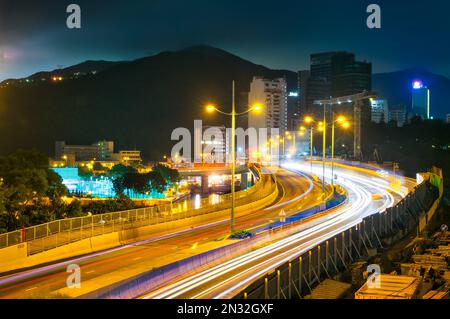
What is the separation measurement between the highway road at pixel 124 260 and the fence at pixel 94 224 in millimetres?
1361

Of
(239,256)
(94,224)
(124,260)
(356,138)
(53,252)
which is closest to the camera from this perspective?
(239,256)

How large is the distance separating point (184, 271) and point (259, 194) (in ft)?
109

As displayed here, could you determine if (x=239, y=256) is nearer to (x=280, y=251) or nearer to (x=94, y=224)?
(x=280, y=251)

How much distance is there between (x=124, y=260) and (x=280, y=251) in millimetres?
6575

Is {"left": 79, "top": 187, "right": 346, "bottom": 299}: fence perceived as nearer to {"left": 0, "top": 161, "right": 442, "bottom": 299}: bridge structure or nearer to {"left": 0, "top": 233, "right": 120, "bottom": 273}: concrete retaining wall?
{"left": 0, "top": 161, "right": 442, "bottom": 299}: bridge structure

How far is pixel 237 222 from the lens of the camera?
3800 cm

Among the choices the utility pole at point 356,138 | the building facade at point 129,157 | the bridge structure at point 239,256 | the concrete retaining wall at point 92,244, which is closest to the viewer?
the bridge structure at point 239,256

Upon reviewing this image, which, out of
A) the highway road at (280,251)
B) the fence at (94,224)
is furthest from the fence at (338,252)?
the fence at (94,224)

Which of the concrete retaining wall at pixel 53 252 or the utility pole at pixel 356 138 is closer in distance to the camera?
the concrete retaining wall at pixel 53 252

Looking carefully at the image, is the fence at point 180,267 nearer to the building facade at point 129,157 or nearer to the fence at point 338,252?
the fence at point 338,252

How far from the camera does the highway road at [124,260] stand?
18.9m

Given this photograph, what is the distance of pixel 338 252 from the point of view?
23.9 metres

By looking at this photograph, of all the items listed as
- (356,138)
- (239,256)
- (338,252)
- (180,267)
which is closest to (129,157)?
(356,138)

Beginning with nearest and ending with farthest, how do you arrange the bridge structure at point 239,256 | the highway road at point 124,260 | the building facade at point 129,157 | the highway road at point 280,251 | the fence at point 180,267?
the fence at point 180,267
the bridge structure at point 239,256
the highway road at point 280,251
the highway road at point 124,260
the building facade at point 129,157
